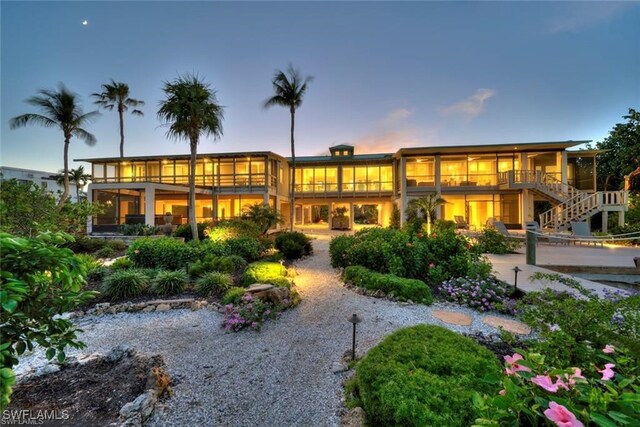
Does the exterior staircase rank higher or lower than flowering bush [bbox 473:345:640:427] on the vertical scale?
higher

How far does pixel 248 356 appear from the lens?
11.8 feet

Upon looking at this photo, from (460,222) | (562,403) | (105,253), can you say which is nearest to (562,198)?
(460,222)

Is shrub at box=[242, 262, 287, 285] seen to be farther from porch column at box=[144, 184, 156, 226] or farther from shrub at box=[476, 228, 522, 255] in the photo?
porch column at box=[144, 184, 156, 226]

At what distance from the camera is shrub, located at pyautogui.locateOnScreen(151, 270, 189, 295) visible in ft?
20.0

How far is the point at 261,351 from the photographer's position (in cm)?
373

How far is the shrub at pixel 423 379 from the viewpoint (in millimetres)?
1807

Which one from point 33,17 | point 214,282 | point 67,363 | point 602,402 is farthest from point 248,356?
point 33,17

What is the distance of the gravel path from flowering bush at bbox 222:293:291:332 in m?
0.16

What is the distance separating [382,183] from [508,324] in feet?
59.0

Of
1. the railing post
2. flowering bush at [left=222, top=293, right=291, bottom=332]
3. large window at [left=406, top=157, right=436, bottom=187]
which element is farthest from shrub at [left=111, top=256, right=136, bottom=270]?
large window at [left=406, top=157, right=436, bottom=187]

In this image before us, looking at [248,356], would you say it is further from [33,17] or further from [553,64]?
[553,64]

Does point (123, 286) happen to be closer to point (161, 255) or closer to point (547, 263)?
point (161, 255)

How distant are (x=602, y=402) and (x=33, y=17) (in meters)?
5.65

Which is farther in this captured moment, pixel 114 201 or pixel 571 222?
pixel 114 201
